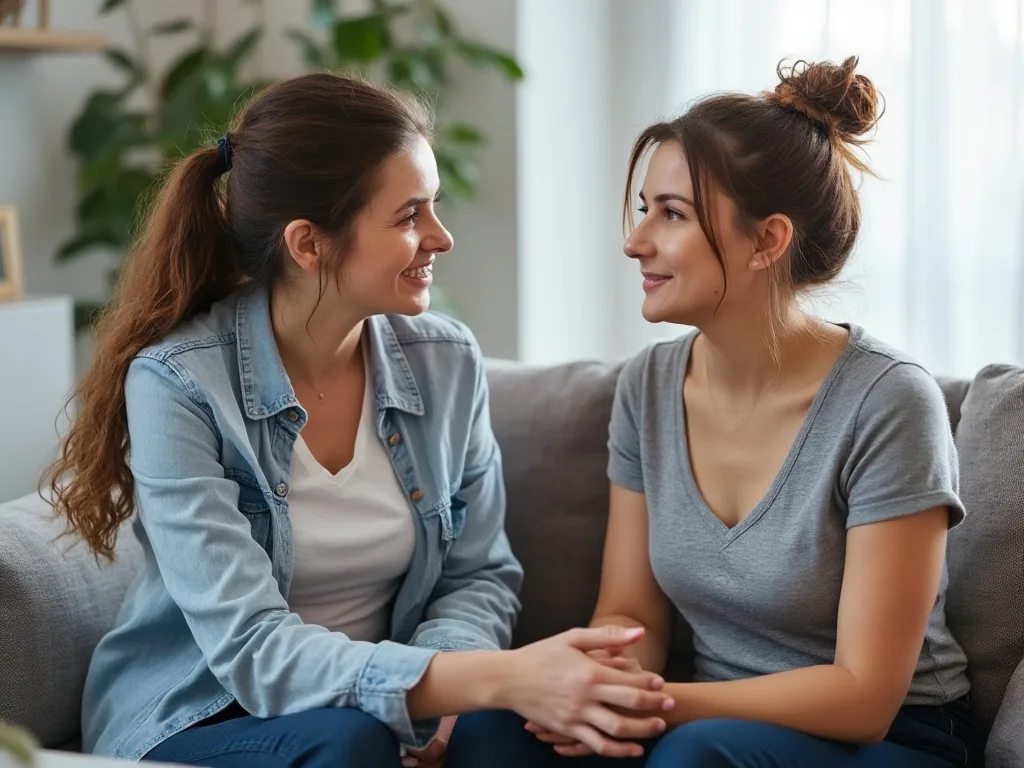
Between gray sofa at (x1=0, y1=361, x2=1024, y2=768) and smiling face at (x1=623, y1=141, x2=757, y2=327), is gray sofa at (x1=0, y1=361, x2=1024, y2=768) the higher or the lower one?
the lower one

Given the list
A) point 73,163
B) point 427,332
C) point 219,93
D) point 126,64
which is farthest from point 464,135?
point 427,332

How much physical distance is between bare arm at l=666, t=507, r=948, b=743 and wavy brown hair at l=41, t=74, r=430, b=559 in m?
0.76

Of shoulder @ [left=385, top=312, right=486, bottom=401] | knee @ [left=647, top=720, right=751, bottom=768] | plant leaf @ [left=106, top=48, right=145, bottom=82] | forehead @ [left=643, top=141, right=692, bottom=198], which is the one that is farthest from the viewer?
plant leaf @ [left=106, top=48, right=145, bottom=82]

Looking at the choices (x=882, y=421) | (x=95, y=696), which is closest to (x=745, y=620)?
(x=882, y=421)

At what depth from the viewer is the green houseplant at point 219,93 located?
121 inches

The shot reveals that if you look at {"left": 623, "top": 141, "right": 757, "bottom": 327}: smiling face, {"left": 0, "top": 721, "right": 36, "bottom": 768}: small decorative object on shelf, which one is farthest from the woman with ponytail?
{"left": 0, "top": 721, "right": 36, "bottom": 768}: small decorative object on shelf

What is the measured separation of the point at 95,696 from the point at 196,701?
0.59 ft

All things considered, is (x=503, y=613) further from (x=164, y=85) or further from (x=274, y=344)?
(x=164, y=85)

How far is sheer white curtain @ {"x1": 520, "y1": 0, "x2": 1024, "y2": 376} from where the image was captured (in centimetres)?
285

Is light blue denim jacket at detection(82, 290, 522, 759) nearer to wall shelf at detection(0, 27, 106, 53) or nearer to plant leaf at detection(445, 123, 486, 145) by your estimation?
plant leaf at detection(445, 123, 486, 145)

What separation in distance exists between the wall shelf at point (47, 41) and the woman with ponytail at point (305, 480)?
1.63 meters

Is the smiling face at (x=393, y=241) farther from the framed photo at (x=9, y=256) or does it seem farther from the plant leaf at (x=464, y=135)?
the framed photo at (x=9, y=256)

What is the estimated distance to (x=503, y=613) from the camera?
1.73 metres

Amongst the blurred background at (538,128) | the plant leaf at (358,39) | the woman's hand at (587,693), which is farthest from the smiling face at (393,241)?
the plant leaf at (358,39)
